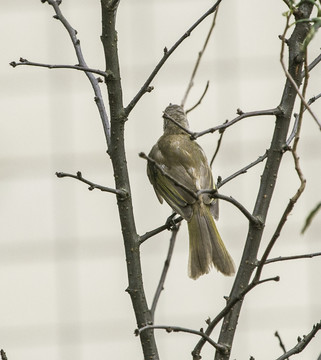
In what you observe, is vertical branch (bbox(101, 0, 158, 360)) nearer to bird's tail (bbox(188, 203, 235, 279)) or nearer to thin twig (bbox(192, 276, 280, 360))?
thin twig (bbox(192, 276, 280, 360))

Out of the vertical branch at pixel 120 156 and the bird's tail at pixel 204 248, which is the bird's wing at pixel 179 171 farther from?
the vertical branch at pixel 120 156

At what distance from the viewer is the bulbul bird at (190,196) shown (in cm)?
395

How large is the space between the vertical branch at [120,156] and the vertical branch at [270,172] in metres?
0.29

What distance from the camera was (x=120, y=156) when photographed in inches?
112

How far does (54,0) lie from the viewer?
333 centimetres

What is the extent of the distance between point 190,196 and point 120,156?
4.61 feet

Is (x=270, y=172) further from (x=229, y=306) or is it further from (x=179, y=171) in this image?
(x=179, y=171)

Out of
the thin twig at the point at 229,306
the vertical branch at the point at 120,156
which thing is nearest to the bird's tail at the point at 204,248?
the vertical branch at the point at 120,156

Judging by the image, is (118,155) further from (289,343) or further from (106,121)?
(289,343)

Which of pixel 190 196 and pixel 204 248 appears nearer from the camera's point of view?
pixel 204 248

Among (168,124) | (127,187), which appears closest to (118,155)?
(127,187)

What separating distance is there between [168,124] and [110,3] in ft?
7.86

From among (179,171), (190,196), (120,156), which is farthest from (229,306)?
(179,171)

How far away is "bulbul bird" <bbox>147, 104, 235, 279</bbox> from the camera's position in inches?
156
